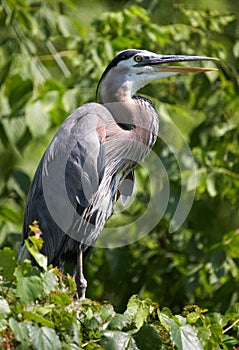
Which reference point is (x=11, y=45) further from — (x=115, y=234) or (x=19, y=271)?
(x=19, y=271)

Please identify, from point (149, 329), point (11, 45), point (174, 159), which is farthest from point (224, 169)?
point (149, 329)

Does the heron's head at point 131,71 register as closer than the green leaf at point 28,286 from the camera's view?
No

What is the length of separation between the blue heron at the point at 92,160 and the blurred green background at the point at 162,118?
59cm

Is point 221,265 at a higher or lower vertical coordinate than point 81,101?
lower

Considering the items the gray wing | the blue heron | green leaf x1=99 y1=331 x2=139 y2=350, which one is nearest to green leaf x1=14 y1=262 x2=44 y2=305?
green leaf x1=99 y1=331 x2=139 y2=350

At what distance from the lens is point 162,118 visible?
4898 millimetres

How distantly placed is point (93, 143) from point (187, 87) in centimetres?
174

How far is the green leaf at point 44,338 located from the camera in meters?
2.39

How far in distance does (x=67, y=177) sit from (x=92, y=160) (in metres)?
0.15

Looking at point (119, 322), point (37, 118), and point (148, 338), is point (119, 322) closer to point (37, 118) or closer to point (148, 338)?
point (148, 338)

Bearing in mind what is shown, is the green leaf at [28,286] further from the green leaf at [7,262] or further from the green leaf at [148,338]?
the green leaf at [148,338]

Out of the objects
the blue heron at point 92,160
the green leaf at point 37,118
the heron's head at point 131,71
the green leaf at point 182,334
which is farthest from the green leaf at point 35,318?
the green leaf at point 37,118

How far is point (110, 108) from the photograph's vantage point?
13.9 feet

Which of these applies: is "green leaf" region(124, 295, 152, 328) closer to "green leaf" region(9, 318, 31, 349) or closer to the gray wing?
"green leaf" region(9, 318, 31, 349)
